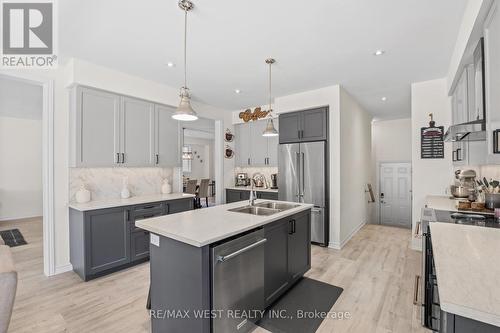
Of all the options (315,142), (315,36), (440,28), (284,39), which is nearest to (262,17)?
(284,39)

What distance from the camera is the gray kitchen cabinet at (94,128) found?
304cm

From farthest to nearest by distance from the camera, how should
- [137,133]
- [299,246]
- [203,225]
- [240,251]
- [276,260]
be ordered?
[137,133] → [299,246] → [276,260] → [203,225] → [240,251]

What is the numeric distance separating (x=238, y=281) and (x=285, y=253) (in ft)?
2.60

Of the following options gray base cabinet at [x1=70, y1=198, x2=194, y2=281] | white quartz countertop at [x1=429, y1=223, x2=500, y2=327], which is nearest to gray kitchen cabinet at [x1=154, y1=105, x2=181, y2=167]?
gray base cabinet at [x1=70, y1=198, x2=194, y2=281]

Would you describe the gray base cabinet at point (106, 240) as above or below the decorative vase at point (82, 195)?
Answer: below

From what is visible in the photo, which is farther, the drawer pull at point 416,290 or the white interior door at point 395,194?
the white interior door at point 395,194

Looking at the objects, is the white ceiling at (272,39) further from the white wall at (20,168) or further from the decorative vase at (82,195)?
the white wall at (20,168)

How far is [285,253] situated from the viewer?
2422mm

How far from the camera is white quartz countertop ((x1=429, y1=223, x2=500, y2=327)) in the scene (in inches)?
31.0

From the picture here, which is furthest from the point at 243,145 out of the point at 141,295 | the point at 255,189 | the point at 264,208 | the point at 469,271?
the point at 469,271

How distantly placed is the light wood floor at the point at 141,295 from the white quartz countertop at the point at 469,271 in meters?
1.01

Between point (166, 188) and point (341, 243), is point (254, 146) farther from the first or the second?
point (341, 243)

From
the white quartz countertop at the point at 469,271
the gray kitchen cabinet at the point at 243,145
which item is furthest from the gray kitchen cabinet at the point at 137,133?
the white quartz countertop at the point at 469,271

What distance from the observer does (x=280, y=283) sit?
237cm
